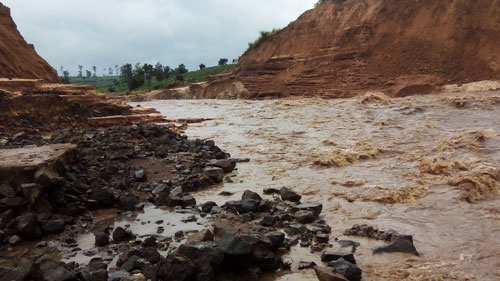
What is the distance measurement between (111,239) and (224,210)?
1.53 metres

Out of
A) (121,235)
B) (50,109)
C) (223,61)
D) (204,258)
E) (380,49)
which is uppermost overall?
(223,61)

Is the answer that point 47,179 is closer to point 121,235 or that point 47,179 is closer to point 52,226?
point 52,226

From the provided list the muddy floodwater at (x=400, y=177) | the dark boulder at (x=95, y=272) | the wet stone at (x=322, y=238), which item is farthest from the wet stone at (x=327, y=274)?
the dark boulder at (x=95, y=272)

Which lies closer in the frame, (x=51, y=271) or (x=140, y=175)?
(x=51, y=271)

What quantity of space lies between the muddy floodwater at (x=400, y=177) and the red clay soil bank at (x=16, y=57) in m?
7.99

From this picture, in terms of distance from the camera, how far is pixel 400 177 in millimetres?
6637

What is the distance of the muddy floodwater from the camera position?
3662 millimetres

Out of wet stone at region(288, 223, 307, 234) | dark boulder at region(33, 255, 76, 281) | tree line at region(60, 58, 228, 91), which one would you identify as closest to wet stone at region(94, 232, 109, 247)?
dark boulder at region(33, 255, 76, 281)

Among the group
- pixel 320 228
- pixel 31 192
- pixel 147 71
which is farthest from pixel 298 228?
pixel 147 71

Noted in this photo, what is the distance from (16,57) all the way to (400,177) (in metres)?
16.5

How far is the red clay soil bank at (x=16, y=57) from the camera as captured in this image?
602 inches

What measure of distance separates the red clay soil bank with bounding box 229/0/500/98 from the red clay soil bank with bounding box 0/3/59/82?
52.9 ft

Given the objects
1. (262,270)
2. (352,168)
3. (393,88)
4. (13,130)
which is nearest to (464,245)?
(262,270)

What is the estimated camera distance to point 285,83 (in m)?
29.0
